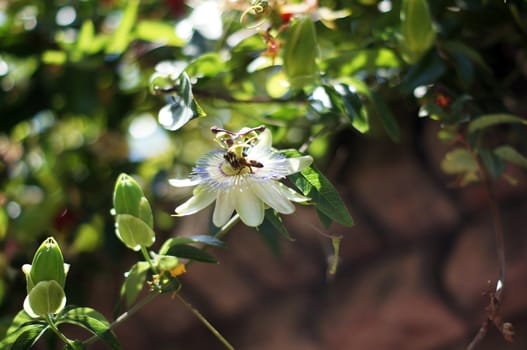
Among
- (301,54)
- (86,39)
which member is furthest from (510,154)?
(86,39)

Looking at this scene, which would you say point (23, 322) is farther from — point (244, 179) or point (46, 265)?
point (244, 179)

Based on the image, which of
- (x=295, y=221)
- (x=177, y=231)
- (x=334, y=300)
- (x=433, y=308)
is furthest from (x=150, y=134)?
(x=433, y=308)

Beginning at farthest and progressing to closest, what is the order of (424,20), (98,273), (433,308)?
(98,273), (433,308), (424,20)

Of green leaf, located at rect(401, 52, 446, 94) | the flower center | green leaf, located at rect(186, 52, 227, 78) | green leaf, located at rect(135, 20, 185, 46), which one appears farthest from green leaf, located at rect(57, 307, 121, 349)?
green leaf, located at rect(135, 20, 185, 46)

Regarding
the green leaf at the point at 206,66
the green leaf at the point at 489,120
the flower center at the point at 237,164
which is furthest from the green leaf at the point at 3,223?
the green leaf at the point at 489,120

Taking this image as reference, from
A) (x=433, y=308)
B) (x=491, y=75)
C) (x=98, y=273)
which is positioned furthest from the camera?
(x=98, y=273)

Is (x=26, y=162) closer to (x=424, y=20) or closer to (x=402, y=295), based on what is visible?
(x=402, y=295)
